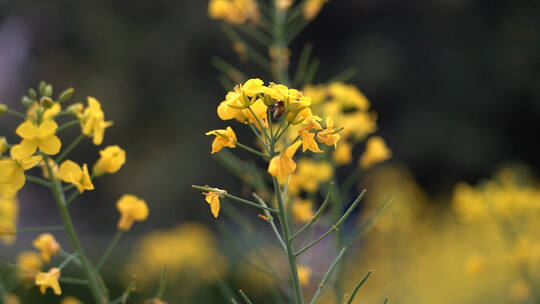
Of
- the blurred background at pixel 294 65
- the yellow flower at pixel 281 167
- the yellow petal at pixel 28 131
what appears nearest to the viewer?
the yellow flower at pixel 281 167

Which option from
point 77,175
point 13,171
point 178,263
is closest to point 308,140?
point 77,175

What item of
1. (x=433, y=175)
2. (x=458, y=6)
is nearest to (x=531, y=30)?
(x=458, y=6)

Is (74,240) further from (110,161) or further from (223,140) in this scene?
(223,140)

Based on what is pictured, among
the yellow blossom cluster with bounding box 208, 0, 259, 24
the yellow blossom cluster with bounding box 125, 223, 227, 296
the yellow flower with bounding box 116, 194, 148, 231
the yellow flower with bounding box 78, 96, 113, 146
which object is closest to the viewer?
the yellow flower with bounding box 78, 96, 113, 146

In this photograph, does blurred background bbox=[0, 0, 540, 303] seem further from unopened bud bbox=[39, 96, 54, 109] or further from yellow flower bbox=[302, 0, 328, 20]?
unopened bud bbox=[39, 96, 54, 109]

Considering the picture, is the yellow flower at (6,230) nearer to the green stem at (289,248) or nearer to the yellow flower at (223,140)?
the yellow flower at (223,140)

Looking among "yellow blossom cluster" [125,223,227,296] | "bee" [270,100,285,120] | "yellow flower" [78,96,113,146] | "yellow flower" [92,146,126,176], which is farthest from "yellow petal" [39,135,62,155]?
"yellow blossom cluster" [125,223,227,296]

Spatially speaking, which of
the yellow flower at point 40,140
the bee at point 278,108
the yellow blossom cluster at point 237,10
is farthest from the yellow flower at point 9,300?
the yellow blossom cluster at point 237,10

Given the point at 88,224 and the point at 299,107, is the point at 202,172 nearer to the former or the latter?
the point at 88,224
